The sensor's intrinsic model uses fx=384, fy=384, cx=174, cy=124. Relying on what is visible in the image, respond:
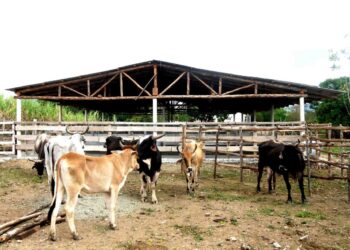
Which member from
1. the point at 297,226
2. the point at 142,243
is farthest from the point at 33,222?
the point at 297,226

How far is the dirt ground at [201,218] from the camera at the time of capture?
6.11 m

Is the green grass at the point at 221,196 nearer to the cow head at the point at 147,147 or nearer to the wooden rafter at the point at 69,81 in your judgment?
the cow head at the point at 147,147

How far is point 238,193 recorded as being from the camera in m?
10.2

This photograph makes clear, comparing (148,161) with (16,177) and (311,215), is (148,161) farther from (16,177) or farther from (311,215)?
(16,177)

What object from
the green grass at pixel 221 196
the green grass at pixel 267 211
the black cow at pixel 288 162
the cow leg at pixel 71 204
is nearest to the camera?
the cow leg at pixel 71 204

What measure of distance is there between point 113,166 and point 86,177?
656 millimetres

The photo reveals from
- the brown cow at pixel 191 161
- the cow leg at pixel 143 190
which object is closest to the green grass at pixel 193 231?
the cow leg at pixel 143 190

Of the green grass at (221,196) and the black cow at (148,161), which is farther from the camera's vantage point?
the green grass at (221,196)

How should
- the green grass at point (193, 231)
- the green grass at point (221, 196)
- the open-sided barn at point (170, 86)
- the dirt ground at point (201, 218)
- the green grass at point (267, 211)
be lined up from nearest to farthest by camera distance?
1. the dirt ground at point (201, 218)
2. the green grass at point (193, 231)
3. the green grass at point (267, 211)
4. the green grass at point (221, 196)
5. the open-sided barn at point (170, 86)

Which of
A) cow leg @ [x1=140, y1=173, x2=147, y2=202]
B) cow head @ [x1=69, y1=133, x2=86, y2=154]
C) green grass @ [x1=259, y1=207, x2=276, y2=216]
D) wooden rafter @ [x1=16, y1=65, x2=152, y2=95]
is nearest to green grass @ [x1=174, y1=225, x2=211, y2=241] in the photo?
green grass @ [x1=259, y1=207, x2=276, y2=216]

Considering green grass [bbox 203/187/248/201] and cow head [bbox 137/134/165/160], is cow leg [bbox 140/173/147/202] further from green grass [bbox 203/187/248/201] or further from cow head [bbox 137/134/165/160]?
green grass [bbox 203/187/248/201]

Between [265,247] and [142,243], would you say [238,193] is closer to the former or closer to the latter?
[265,247]

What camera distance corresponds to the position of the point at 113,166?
6.75 meters

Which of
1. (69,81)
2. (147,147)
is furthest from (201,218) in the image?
(69,81)
